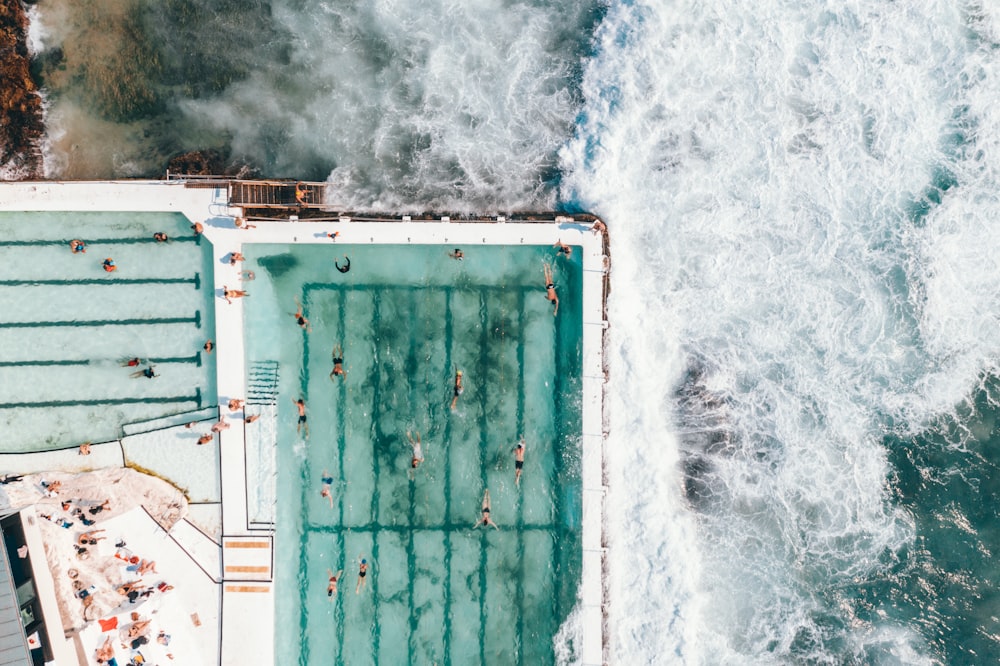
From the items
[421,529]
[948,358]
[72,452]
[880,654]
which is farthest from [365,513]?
[948,358]

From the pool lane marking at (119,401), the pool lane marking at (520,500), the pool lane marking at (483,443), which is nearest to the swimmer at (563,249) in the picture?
the pool lane marking at (520,500)

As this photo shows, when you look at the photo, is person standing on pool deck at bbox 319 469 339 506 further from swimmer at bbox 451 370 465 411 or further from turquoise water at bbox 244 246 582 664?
swimmer at bbox 451 370 465 411

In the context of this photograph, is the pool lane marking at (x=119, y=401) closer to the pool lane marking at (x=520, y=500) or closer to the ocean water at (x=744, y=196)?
the ocean water at (x=744, y=196)

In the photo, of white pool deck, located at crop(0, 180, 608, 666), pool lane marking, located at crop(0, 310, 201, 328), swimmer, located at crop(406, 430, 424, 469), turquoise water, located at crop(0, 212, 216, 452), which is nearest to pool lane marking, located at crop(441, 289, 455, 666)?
swimmer, located at crop(406, 430, 424, 469)

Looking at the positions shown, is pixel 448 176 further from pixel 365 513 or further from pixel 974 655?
pixel 974 655

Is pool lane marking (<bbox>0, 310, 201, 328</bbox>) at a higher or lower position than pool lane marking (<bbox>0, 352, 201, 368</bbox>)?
higher

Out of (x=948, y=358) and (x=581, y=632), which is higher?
(x=948, y=358)

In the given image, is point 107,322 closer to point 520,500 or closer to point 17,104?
point 17,104
